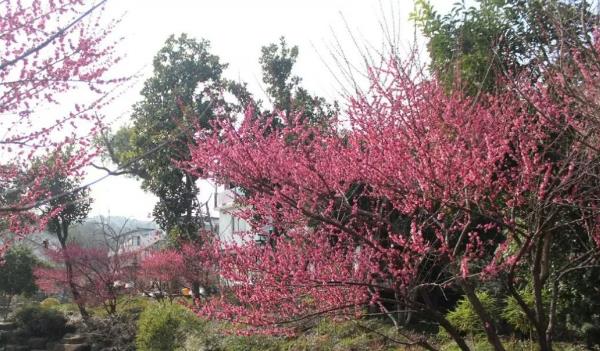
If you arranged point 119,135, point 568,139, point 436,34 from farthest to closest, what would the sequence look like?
1. point 119,135
2. point 436,34
3. point 568,139

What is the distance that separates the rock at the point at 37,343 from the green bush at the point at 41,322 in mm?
456

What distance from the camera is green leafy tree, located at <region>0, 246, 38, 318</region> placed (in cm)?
2211

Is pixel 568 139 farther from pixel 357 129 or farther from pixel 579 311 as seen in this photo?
pixel 579 311

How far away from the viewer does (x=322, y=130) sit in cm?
592

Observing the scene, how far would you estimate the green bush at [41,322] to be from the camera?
51.9 feet

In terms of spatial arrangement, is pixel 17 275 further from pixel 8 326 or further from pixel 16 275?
pixel 8 326

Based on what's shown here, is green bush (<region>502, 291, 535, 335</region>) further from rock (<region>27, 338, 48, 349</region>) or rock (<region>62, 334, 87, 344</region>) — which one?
rock (<region>27, 338, 48, 349</region>)

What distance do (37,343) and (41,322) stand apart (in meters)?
0.83

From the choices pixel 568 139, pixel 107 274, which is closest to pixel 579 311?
pixel 568 139

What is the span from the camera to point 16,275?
22375 mm

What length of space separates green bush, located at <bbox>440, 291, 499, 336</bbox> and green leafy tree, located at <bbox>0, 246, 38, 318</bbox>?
65.2 ft

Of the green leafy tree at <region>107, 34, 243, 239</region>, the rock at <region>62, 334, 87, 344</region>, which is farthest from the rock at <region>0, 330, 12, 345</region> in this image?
the green leafy tree at <region>107, 34, 243, 239</region>

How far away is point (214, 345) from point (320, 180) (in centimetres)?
693

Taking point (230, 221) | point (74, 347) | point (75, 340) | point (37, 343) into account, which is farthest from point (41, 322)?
point (230, 221)
